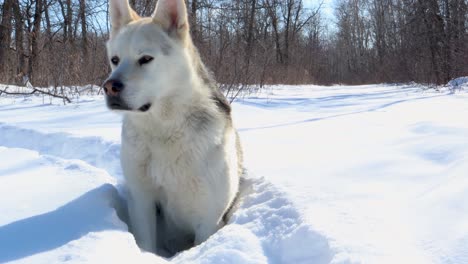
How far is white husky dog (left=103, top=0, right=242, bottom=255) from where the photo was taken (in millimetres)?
2633

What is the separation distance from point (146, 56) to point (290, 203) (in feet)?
3.95

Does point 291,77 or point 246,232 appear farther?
point 291,77

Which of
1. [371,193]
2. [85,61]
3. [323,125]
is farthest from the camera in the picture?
[85,61]

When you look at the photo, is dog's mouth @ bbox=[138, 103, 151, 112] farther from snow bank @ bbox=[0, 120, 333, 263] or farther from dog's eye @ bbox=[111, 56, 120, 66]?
snow bank @ bbox=[0, 120, 333, 263]

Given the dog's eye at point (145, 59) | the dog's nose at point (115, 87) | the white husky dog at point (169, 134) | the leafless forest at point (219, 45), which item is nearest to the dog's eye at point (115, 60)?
the white husky dog at point (169, 134)

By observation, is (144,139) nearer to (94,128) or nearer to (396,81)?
(94,128)

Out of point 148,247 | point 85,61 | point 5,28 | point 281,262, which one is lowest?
point 148,247

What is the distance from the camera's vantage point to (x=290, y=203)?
2488mm

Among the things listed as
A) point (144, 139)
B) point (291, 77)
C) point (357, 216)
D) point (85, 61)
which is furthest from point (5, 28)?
point (357, 216)

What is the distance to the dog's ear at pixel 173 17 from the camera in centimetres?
291

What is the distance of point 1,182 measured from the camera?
9.41ft

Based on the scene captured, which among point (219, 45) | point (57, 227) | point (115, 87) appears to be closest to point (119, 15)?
point (115, 87)

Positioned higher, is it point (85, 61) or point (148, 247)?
point (85, 61)

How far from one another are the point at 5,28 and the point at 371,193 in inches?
703
